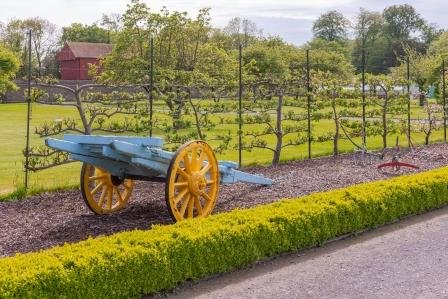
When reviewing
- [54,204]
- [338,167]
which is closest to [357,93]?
[338,167]

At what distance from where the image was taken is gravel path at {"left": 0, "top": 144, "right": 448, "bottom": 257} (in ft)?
21.8

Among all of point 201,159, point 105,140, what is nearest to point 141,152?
point 105,140

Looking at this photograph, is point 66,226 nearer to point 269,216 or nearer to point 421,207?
point 269,216

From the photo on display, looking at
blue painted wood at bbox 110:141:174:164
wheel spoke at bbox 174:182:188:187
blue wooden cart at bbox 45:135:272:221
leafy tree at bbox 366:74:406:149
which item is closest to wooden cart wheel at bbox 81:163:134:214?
blue wooden cart at bbox 45:135:272:221

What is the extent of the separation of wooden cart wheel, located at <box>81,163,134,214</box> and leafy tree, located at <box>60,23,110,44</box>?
66.6 m

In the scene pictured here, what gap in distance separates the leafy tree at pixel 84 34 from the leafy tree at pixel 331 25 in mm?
38732

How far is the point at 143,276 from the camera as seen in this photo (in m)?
5.09

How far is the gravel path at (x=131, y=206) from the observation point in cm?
665

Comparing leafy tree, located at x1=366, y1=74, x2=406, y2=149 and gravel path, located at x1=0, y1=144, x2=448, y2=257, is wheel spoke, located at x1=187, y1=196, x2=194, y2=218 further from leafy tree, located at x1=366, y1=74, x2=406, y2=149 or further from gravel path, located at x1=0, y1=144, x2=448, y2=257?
leafy tree, located at x1=366, y1=74, x2=406, y2=149

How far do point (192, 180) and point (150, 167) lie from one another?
499mm

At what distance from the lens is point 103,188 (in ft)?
25.1

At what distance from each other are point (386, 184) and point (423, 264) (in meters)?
2.42

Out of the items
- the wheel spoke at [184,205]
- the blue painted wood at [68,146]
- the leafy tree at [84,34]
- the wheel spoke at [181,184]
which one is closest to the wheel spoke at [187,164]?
the wheel spoke at [181,184]

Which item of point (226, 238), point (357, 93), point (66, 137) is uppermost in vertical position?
point (357, 93)
